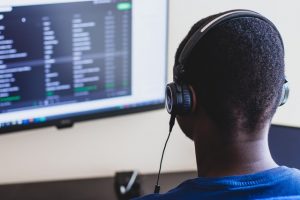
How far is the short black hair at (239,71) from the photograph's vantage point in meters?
0.91

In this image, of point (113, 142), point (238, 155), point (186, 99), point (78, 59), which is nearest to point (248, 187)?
point (238, 155)

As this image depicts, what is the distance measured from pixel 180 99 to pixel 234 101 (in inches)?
A: 3.8

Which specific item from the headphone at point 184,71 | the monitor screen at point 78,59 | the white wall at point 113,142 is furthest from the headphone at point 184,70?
the white wall at point 113,142

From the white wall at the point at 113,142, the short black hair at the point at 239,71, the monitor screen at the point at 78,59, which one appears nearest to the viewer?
the short black hair at the point at 239,71

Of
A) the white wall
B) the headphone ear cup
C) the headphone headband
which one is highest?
the headphone headband

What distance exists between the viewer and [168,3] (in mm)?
1591

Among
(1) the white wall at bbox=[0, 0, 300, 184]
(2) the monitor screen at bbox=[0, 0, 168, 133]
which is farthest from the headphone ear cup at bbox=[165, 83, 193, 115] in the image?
(1) the white wall at bbox=[0, 0, 300, 184]

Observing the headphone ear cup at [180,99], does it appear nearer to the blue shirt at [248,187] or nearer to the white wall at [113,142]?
the blue shirt at [248,187]

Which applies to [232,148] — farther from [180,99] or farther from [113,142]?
[113,142]

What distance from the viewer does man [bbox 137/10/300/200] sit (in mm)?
917

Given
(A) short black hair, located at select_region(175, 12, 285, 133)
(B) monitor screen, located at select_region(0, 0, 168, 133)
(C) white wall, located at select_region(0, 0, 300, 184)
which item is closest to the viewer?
(A) short black hair, located at select_region(175, 12, 285, 133)

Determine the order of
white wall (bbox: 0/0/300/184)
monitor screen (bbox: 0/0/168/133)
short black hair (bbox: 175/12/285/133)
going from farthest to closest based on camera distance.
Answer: white wall (bbox: 0/0/300/184)
monitor screen (bbox: 0/0/168/133)
short black hair (bbox: 175/12/285/133)

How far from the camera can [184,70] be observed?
981 mm

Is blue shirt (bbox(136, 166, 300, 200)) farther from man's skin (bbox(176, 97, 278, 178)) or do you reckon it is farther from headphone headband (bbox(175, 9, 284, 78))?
headphone headband (bbox(175, 9, 284, 78))
